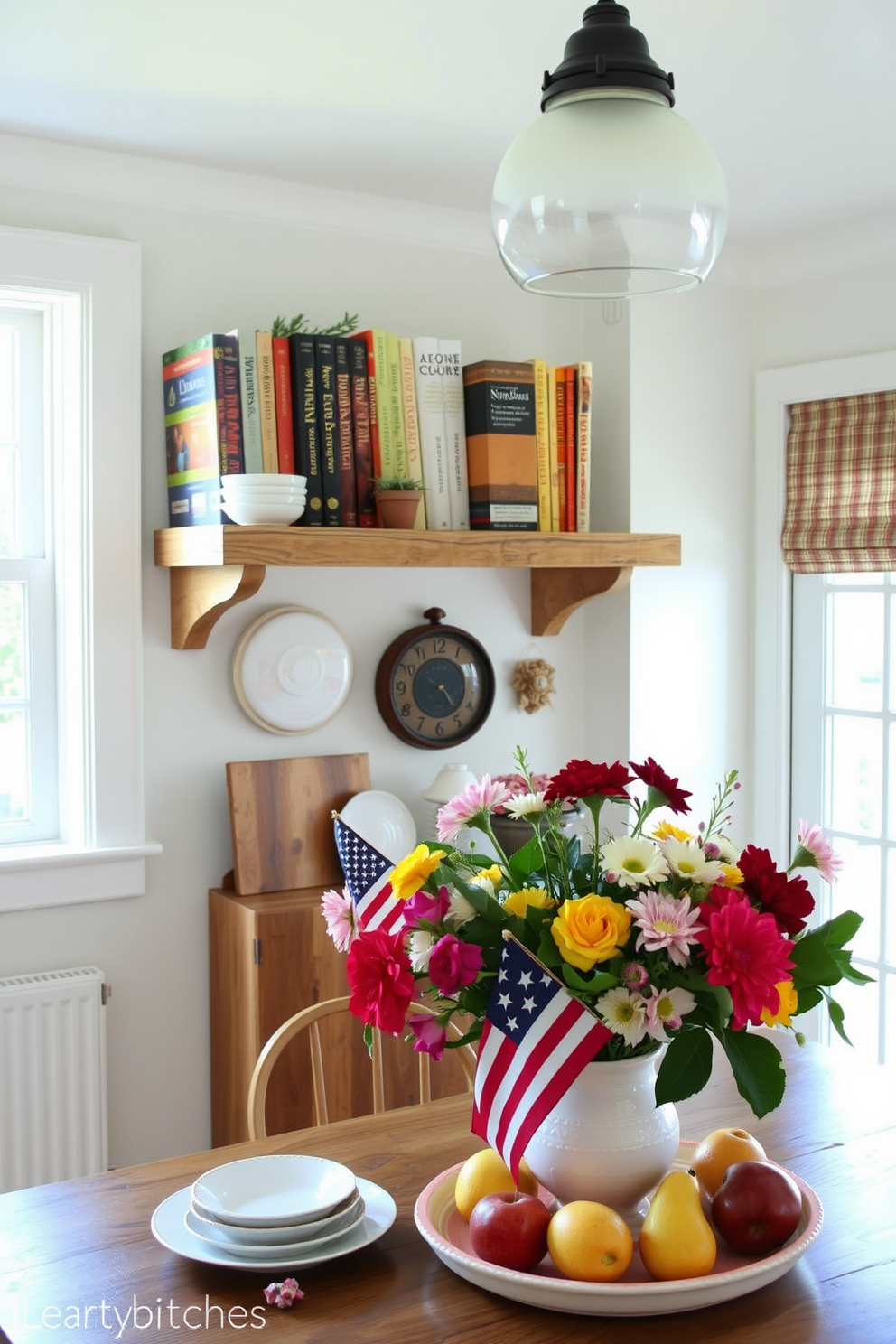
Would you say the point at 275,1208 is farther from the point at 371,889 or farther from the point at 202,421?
the point at 202,421

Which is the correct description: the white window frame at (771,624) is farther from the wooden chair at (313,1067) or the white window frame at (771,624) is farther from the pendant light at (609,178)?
the pendant light at (609,178)

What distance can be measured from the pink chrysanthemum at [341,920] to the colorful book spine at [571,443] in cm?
163

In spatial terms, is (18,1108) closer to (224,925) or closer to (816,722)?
(224,925)

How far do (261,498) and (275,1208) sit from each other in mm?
1369

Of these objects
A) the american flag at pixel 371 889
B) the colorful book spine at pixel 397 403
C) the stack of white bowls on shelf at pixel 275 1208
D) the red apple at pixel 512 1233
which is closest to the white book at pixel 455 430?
the colorful book spine at pixel 397 403

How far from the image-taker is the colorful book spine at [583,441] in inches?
112

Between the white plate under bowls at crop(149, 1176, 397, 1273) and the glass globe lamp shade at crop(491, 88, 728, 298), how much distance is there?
40.8 inches

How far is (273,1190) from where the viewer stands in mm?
1400

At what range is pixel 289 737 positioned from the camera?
2795 mm

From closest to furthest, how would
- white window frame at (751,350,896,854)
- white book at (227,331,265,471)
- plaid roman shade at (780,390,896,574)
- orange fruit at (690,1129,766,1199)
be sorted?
orange fruit at (690,1129,766,1199) < white book at (227,331,265,471) < plaid roman shade at (780,390,896,574) < white window frame at (751,350,896,854)

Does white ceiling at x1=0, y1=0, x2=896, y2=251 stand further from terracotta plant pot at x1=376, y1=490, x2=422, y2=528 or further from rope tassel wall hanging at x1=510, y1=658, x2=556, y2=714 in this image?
rope tassel wall hanging at x1=510, y1=658, x2=556, y2=714

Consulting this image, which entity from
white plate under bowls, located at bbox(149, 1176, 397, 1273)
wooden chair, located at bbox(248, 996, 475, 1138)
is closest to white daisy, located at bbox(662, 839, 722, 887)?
white plate under bowls, located at bbox(149, 1176, 397, 1273)

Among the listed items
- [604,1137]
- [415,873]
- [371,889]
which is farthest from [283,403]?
[604,1137]

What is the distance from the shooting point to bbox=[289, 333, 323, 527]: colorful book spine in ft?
8.26
